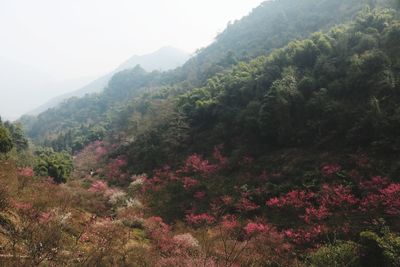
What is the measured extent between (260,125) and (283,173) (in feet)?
15.7

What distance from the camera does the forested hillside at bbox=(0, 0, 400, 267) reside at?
9031mm

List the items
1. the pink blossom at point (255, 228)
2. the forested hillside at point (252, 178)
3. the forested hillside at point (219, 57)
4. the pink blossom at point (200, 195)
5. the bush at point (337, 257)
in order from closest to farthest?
the bush at point (337, 257) < the forested hillside at point (252, 178) < the pink blossom at point (255, 228) < the pink blossom at point (200, 195) < the forested hillside at point (219, 57)

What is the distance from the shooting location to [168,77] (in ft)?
263

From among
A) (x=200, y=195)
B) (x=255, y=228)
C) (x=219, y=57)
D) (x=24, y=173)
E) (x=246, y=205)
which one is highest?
(x=24, y=173)

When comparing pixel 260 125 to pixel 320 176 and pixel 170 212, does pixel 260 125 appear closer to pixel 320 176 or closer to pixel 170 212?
pixel 320 176

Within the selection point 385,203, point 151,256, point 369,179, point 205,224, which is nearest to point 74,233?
point 151,256

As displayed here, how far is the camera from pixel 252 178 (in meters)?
19.2

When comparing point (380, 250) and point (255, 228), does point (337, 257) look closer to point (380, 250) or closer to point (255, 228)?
point (380, 250)

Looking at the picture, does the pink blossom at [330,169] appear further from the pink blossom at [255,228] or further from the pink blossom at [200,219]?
the pink blossom at [200,219]

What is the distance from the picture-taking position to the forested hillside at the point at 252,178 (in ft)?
29.6

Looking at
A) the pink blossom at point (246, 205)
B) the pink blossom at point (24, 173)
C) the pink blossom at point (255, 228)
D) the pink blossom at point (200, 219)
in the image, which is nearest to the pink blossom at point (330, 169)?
the pink blossom at point (246, 205)

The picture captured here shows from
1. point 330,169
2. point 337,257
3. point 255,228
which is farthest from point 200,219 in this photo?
point 337,257

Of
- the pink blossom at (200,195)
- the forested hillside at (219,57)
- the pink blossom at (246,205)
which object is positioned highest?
the forested hillside at (219,57)

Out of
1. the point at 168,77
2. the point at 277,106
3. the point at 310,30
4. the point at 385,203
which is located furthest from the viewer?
the point at 168,77
